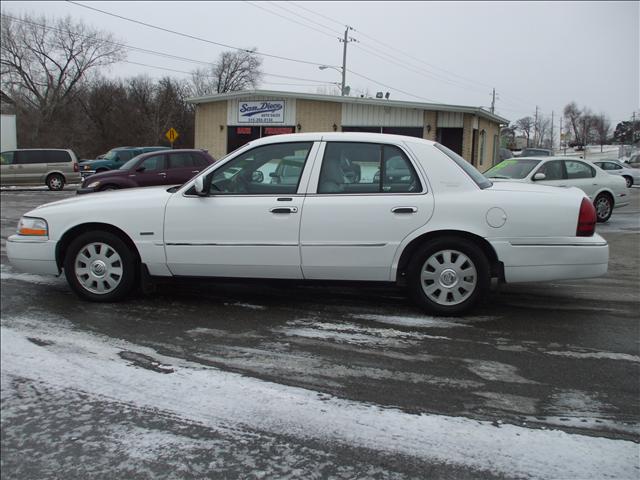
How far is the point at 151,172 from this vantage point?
1564cm

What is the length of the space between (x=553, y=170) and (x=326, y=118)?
15.8 m

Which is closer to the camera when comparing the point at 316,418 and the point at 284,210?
the point at 316,418

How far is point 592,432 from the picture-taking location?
3.02 meters

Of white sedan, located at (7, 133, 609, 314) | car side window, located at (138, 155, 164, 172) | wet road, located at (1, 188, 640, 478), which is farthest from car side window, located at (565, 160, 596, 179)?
car side window, located at (138, 155, 164, 172)

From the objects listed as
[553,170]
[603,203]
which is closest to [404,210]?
[553,170]

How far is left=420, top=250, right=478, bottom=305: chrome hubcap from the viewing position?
192 inches

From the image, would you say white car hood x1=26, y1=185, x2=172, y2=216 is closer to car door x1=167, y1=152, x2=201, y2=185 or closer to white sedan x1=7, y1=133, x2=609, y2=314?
white sedan x1=7, y1=133, x2=609, y2=314

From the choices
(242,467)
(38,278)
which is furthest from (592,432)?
(38,278)

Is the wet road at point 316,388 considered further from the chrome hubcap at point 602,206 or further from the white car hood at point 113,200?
the chrome hubcap at point 602,206

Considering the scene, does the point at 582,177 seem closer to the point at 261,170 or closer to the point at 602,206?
the point at 602,206

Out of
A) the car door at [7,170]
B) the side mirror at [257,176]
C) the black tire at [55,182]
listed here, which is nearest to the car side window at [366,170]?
the side mirror at [257,176]

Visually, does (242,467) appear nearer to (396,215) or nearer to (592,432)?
(592,432)

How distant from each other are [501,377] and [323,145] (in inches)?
99.3

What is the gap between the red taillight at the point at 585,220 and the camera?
485 cm
